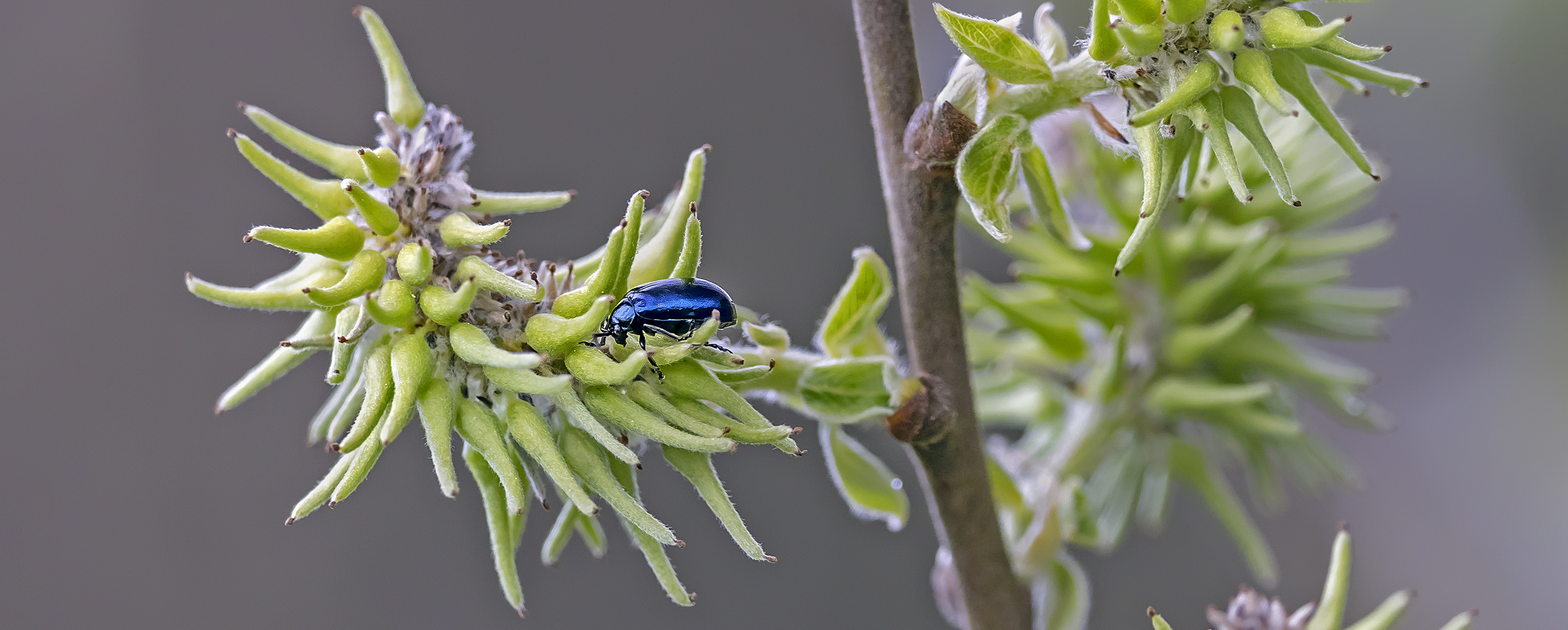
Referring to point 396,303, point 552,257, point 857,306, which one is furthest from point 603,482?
point 552,257

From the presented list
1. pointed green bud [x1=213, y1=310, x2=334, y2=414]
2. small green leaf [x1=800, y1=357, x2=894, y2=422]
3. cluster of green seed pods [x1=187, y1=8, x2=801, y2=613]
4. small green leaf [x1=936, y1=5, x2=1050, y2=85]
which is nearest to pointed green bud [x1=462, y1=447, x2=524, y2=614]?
cluster of green seed pods [x1=187, y1=8, x2=801, y2=613]

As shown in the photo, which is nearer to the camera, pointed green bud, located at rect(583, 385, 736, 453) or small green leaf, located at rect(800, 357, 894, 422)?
pointed green bud, located at rect(583, 385, 736, 453)

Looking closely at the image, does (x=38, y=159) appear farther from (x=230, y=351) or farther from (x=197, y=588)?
(x=197, y=588)

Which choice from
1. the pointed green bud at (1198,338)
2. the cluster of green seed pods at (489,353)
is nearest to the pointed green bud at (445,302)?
the cluster of green seed pods at (489,353)

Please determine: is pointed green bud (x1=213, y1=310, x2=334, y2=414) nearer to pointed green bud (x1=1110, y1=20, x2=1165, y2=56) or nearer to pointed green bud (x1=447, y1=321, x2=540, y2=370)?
pointed green bud (x1=447, y1=321, x2=540, y2=370)

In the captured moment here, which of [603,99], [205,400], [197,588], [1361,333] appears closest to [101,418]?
[205,400]

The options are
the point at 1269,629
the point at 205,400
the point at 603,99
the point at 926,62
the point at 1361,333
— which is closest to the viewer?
the point at 1269,629

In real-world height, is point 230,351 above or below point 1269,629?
above
